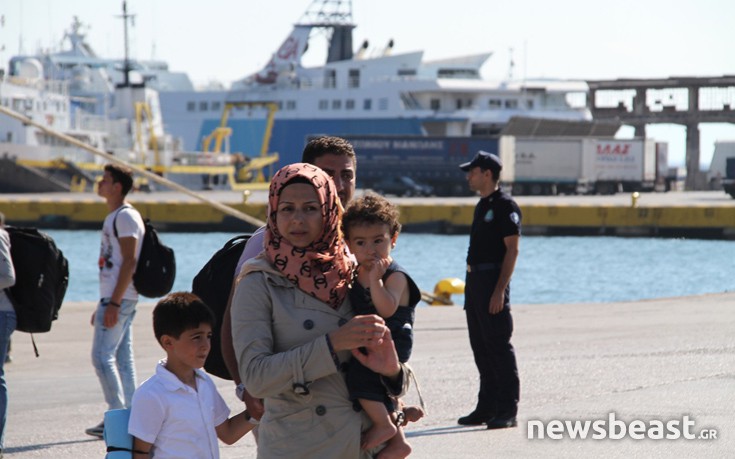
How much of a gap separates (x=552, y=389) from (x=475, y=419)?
47.9 inches

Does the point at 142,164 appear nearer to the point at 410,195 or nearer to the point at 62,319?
the point at 410,195

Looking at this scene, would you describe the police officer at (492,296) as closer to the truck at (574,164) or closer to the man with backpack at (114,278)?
the man with backpack at (114,278)

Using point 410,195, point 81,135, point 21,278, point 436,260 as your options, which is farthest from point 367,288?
point 81,135

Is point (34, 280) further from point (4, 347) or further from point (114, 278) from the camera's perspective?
point (114, 278)

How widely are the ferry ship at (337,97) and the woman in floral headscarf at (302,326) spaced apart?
72348 mm

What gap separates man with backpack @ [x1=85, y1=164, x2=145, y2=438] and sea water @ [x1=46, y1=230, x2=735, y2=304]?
14941 millimetres

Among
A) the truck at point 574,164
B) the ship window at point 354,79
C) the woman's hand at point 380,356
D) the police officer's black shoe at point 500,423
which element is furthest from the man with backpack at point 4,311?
the ship window at point 354,79

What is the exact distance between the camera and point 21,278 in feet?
20.5

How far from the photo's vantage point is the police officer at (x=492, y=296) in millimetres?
6859

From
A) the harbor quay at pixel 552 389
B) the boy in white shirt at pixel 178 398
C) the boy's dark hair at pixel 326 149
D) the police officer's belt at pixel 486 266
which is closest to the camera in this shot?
the boy in white shirt at pixel 178 398

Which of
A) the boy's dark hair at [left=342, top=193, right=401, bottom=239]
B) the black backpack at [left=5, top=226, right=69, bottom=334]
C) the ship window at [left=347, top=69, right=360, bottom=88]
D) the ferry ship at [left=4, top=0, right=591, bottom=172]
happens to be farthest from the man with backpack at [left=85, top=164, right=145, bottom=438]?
the ship window at [left=347, top=69, right=360, bottom=88]

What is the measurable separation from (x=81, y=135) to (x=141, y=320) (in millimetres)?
52681

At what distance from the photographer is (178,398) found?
392 centimetres

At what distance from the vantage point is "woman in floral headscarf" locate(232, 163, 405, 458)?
10.8ft
